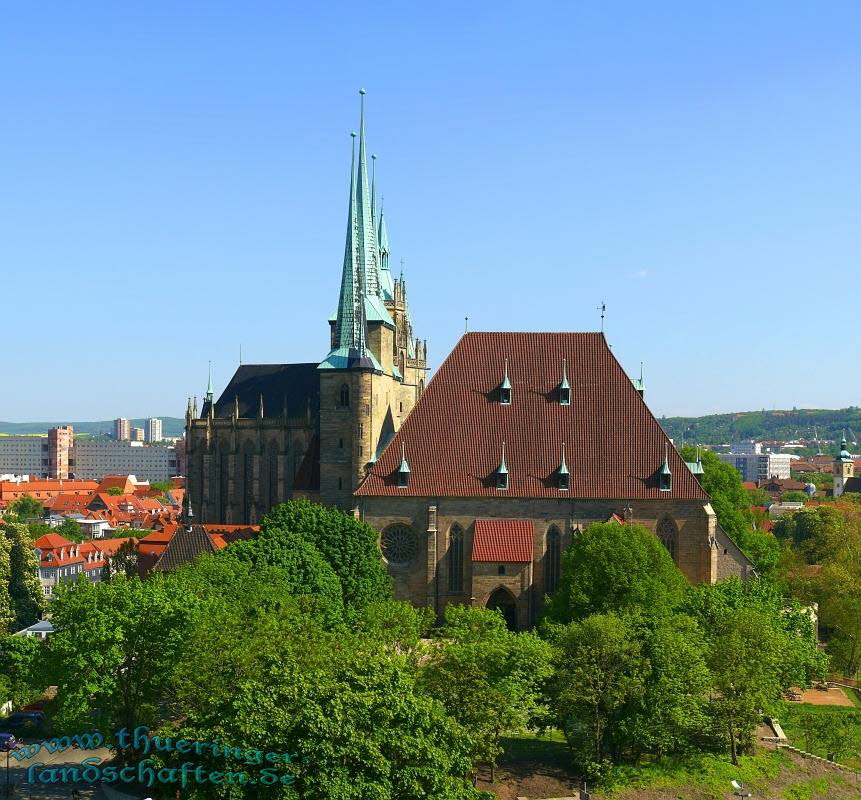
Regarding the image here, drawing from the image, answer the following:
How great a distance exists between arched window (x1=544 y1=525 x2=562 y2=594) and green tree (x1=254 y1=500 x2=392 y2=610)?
8989 mm

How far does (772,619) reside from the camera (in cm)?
5278

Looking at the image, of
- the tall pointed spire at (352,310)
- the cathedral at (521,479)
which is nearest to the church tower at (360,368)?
the tall pointed spire at (352,310)

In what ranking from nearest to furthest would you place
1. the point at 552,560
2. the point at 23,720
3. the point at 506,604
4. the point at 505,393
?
the point at 23,720 < the point at 506,604 < the point at 552,560 < the point at 505,393

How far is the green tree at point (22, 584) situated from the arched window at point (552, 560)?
30.6 metres

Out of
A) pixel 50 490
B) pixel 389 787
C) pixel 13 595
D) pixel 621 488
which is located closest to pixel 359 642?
pixel 389 787

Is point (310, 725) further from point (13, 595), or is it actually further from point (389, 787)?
point (13, 595)

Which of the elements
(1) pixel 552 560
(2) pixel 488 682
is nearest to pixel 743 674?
(2) pixel 488 682

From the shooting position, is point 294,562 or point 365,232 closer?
point 294,562

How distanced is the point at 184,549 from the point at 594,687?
105ft

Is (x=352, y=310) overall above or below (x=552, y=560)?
above

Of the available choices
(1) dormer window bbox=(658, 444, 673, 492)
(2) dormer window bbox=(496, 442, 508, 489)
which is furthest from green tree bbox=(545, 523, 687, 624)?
(2) dormer window bbox=(496, 442, 508, 489)

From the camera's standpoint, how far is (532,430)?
66.2 meters

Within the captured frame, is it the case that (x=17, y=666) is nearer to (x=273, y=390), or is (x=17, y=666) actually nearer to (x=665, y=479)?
(x=665, y=479)

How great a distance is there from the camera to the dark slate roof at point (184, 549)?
65819 mm
